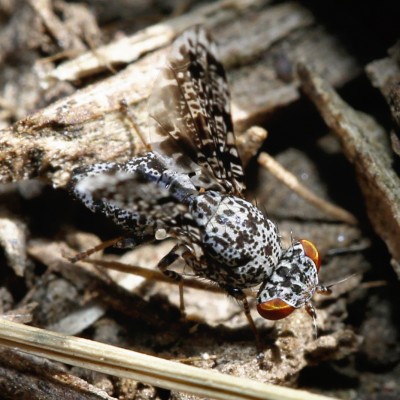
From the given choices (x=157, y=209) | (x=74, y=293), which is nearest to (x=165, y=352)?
(x=74, y=293)

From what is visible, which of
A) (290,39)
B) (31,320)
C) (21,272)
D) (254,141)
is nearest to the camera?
(31,320)

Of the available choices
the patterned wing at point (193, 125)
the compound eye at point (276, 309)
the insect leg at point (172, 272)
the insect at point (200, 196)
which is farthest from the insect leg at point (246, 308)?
the patterned wing at point (193, 125)

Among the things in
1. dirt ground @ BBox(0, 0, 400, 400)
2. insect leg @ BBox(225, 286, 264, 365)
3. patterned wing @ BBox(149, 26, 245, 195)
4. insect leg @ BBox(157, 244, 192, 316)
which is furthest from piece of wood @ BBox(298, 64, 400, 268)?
insect leg @ BBox(157, 244, 192, 316)

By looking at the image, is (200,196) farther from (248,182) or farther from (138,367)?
(138,367)

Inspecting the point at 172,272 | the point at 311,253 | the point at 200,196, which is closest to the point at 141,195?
the point at 200,196

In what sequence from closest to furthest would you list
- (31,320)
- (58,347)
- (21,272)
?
(58,347) < (31,320) < (21,272)

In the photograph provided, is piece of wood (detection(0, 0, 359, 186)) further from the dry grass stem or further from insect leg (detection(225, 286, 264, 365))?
insect leg (detection(225, 286, 264, 365))

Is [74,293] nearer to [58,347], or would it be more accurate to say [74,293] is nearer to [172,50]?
[58,347]
